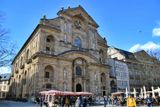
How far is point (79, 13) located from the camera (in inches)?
1973

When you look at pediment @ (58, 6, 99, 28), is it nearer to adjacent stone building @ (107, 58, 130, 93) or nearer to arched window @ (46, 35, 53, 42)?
arched window @ (46, 35, 53, 42)

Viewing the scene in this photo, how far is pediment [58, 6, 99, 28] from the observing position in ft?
157

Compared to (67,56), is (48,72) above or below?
below

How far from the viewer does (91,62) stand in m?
47.1

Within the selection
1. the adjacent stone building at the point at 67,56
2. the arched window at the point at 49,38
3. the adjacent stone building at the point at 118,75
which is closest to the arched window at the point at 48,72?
the adjacent stone building at the point at 67,56

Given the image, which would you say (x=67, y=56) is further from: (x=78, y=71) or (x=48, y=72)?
(x=48, y=72)

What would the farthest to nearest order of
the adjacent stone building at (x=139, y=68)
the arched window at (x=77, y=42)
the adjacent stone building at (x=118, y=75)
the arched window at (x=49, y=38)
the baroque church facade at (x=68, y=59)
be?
the adjacent stone building at (x=139, y=68)
the adjacent stone building at (x=118, y=75)
the arched window at (x=77, y=42)
the arched window at (x=49, y=38)
the baroque church facade at (x=68, y=59)

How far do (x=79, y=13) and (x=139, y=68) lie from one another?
99.8ft

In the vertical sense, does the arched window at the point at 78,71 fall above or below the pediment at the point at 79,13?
below

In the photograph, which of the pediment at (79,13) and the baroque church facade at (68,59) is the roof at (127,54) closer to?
the baroque church facade at (68,59)

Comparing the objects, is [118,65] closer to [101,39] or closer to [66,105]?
[101,39]

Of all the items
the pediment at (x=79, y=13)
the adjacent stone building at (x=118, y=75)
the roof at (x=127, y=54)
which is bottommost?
the adjacent stone building at (x=118, y=75)

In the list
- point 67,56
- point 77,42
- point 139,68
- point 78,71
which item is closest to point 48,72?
point 67,56

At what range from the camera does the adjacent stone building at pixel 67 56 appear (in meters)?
39.9
